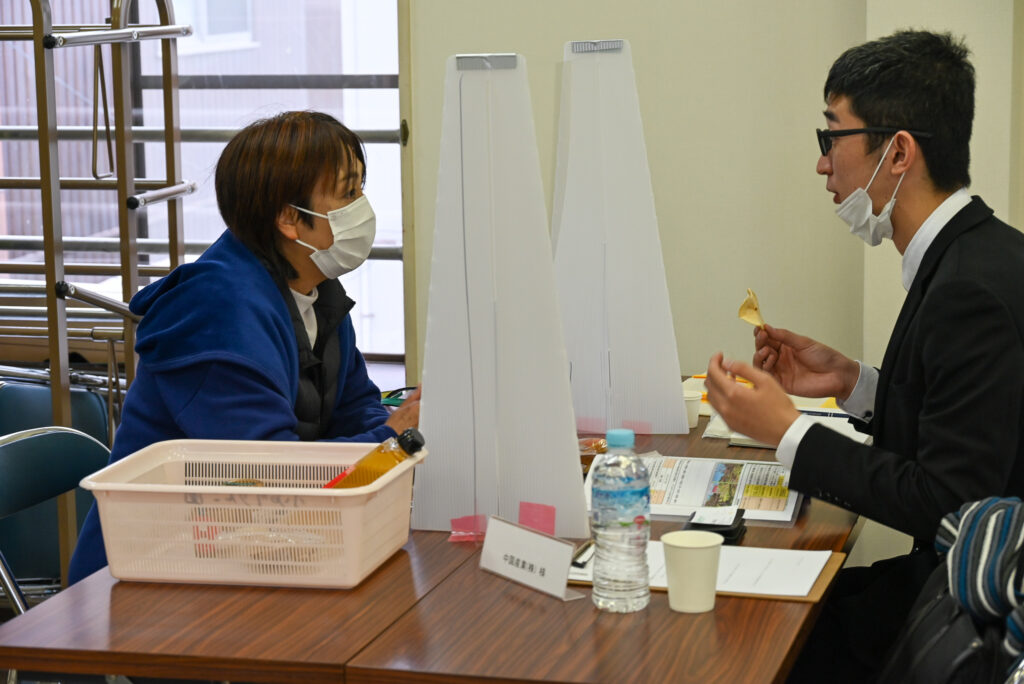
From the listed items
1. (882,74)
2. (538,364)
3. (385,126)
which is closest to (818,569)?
(538,364)

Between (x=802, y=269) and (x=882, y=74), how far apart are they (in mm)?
1545

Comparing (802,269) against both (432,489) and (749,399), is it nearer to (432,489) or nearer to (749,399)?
(749,399)

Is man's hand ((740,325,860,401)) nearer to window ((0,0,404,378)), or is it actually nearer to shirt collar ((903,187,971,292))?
shirt collar ((903,187,971,292))

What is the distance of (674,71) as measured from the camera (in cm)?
315

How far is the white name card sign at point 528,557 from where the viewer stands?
1.29 metres

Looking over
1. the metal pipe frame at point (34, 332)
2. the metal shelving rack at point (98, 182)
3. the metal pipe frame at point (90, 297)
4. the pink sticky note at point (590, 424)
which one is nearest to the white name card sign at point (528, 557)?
the pink sticky note at point (590, 424)

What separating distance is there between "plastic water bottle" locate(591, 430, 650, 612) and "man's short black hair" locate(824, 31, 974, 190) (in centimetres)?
68

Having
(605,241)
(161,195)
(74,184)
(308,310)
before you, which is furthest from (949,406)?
(74,184)

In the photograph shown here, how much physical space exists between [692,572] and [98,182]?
2.46 m

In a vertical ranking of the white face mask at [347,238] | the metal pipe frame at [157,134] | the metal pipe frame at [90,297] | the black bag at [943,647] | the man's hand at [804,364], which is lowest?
the black bag at [943,647]

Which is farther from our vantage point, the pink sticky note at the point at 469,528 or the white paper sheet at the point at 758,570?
the pink sticky note at the point at 469,528

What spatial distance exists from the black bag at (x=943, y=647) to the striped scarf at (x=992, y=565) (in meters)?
0.02

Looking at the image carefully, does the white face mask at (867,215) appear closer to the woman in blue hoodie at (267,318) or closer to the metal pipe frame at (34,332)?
the woman in blue hoodie at (267,318)

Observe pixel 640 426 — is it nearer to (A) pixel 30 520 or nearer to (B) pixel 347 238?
(B) pixel 347 238
